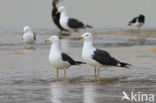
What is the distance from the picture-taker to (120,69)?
12836 mm

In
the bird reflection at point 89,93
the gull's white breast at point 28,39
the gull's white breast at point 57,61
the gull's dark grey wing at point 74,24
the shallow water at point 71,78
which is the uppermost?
the gull's dark grey wing at point 74,24

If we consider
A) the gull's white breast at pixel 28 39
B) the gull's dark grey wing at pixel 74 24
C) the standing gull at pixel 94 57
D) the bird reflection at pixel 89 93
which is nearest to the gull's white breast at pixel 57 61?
the standing gull at pixel 94 57

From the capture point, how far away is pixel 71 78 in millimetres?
11539

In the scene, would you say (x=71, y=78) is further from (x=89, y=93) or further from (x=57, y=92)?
(x=89, y=93)

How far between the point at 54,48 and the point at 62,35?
12.8m

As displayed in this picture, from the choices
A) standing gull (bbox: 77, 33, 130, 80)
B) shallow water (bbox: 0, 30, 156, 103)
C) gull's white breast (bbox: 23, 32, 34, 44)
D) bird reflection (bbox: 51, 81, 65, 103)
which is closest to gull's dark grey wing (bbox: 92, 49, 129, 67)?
standing gull (bbox: 77, 33, 130, 80)

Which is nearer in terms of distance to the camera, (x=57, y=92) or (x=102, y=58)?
(x=57, y=92)

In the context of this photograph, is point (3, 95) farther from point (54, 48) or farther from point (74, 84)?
point (54, 48)

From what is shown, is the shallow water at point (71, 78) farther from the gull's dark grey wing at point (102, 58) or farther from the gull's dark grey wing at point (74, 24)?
the gull's dark grey wing at point (74, 24)

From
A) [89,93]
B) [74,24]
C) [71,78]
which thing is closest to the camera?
[89,93]

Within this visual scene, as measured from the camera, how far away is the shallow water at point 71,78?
9031mm

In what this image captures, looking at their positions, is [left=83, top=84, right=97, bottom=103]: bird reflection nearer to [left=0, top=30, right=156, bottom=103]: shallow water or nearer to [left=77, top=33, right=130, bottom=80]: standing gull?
[left=0, top=30, right=156, bottom=103]: shallow water

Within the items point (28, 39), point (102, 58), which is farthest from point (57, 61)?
point (28, 39)

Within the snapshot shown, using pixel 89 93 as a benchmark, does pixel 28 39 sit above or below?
above
